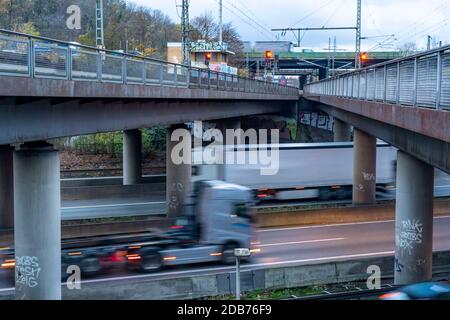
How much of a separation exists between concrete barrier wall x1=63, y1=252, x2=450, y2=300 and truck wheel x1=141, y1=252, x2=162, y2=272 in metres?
0.61

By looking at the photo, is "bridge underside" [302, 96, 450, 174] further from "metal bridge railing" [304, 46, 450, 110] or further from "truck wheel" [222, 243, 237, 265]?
"truck wheel" [222, 243, 237, 265]

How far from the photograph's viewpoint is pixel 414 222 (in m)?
17.0

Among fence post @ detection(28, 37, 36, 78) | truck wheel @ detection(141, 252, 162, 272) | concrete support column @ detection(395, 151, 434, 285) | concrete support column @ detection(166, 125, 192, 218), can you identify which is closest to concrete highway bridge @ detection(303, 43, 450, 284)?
concrete support column @ detection(395, 151, 434, 285)

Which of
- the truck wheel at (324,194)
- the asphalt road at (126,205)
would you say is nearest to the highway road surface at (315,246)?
the truck wheel at (324,194)

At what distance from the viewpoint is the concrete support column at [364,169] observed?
32.9m

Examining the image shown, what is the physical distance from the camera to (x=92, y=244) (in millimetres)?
17328

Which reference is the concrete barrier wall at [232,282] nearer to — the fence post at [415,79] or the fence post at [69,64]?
the fence post at [69,64]

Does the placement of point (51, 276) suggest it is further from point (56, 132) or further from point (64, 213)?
point (64, 213)

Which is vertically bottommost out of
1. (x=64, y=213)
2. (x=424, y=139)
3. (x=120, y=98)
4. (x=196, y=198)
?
(x=64, y=213)

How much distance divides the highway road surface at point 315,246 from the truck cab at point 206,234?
39cm

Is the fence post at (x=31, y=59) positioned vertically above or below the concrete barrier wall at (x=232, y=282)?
above

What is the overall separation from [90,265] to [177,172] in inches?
491
